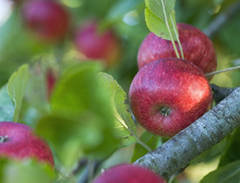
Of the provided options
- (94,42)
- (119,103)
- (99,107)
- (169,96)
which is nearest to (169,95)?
(169,96)

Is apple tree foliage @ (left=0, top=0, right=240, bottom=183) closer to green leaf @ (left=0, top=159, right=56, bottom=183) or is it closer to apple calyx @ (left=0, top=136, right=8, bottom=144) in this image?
green leaf @ (left=0, top=159, right=56, bottom=183)

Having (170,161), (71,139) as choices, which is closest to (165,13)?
(170,161)

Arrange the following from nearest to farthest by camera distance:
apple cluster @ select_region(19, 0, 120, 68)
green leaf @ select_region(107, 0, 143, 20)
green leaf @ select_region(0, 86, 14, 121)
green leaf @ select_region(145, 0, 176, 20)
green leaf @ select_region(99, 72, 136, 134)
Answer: green leaf @ select_region(99, 72, 136, 134)
green leaf @ select_region(145, 0, 176, 20)
green leaf @ select_region(0, 86, 14, 121)
green leaf @ select_region(107, 0, 143, 20)
apple cluster @ select_region(19, 0, 120, 68)

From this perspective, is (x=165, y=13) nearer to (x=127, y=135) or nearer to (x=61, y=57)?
(x=127, y=135)

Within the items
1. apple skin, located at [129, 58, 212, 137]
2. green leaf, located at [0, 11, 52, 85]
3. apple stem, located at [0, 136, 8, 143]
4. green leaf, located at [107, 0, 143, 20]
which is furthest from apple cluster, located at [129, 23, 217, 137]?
green leaf, located at [0, 11, 52, 85]

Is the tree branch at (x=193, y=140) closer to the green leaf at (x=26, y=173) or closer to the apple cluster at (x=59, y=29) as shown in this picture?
the green leaf at (x=26, y=173)

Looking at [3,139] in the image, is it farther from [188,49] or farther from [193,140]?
[188,49]
